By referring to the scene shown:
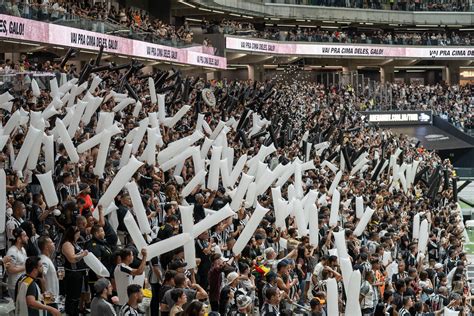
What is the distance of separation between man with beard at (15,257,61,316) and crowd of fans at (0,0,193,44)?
47.7 feet

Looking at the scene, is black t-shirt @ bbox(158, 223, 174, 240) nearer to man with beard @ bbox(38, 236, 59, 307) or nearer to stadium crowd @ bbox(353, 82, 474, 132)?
man with beard @ bbox(38, 236, 59, 307)

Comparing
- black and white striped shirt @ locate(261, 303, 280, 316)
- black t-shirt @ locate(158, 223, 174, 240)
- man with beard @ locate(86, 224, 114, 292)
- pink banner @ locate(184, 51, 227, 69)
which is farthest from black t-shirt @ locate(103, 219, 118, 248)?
pink banner @ locate(184, 51, 227, 69)

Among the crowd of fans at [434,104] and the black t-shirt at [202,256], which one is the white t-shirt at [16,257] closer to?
the black t-shirt at [202,256]

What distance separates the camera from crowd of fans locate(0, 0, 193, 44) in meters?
23.2

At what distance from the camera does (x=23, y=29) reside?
76.2ft

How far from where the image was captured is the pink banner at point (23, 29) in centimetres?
2200

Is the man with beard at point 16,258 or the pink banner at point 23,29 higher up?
the pink banner at point 23,29

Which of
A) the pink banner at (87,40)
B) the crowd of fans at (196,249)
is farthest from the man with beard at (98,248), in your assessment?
the pink banner at (87,40)

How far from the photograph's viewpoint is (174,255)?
975 cm

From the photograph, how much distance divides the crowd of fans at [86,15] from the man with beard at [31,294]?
14535mm

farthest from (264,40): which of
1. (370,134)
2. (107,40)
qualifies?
(107,40)

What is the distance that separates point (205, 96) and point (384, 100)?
25.5 meters

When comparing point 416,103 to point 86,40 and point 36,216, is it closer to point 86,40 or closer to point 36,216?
point 86,40

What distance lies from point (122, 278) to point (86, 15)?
21.0 meters
